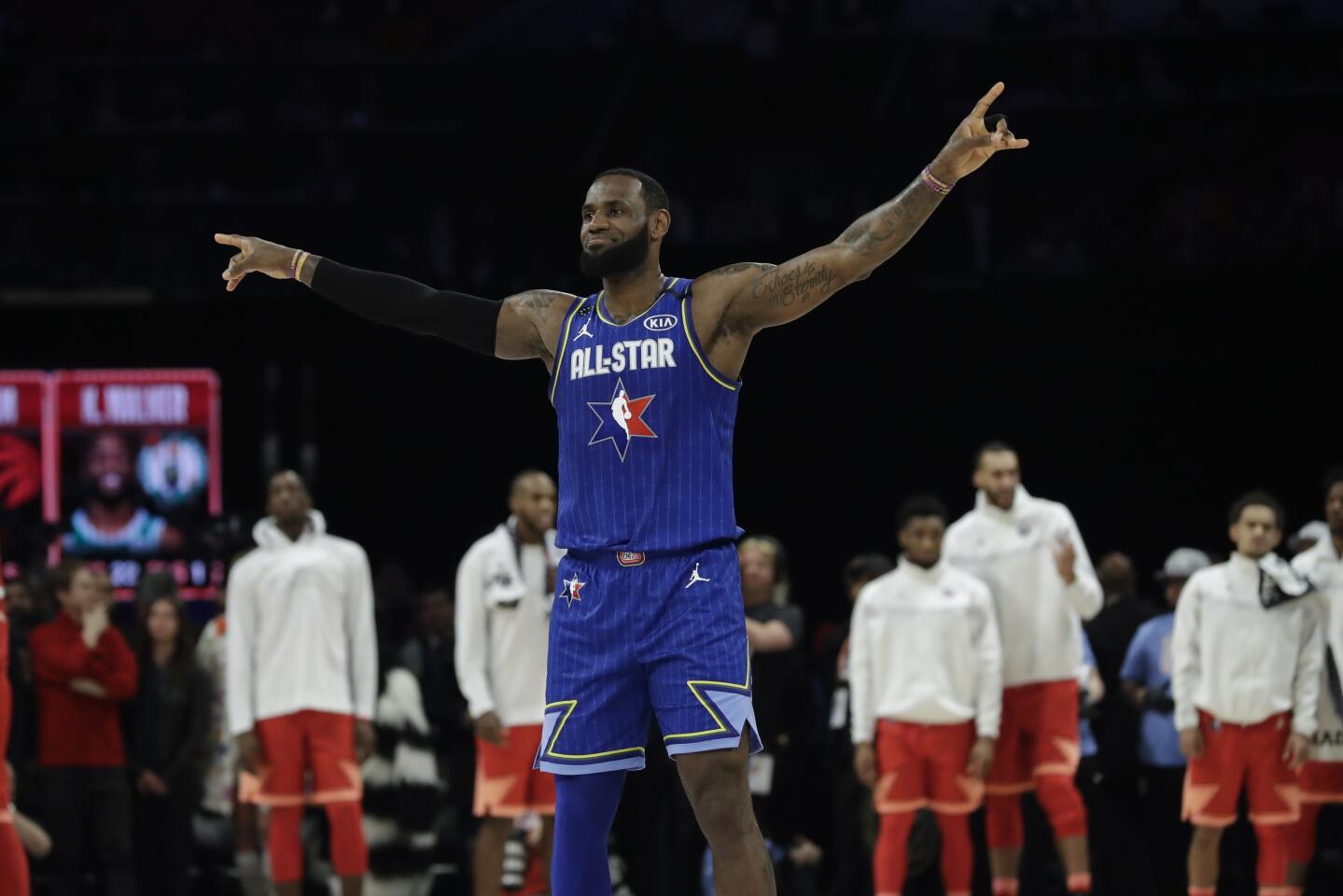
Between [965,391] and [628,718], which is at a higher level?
[965,391]

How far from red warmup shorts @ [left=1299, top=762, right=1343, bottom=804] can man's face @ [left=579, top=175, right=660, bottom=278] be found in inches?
163

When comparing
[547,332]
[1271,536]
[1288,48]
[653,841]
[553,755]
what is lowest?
[653,841]

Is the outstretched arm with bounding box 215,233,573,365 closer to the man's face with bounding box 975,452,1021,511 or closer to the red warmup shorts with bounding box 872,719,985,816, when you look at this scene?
the red warmup shorts with bounding box 872,719,985,816

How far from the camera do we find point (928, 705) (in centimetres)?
683

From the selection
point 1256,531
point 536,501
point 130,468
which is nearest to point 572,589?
point 536,501

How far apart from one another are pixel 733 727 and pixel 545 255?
301 inches

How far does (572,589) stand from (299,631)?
10.8 feet

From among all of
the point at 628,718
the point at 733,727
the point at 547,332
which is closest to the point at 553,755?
the point at 628,718

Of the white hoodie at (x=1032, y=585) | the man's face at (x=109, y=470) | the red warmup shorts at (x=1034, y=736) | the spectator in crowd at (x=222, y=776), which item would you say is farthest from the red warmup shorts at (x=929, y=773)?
the man's face at (x=109, y=470)

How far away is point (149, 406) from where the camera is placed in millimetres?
10406

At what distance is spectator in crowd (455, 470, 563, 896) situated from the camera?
6773 mm

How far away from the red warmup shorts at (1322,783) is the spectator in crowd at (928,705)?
120 cm

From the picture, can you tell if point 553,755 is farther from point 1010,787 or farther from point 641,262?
point 1010,787

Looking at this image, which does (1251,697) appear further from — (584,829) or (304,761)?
(584,829)
